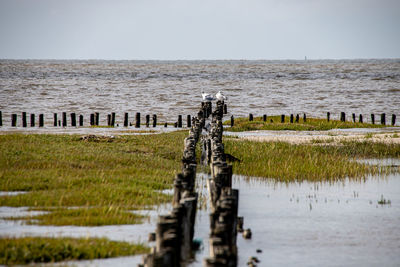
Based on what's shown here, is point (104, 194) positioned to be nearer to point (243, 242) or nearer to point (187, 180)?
point (187, 180)

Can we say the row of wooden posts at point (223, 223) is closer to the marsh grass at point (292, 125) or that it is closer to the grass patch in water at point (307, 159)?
the grass patch in water at point (307, 159)

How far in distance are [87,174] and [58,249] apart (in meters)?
6.17

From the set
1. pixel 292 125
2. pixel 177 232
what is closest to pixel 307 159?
pixel 177 232

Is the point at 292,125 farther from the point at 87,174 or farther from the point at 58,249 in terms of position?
the point at 58,249

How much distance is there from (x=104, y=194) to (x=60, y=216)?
1869 millimetres

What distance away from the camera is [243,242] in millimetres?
9008

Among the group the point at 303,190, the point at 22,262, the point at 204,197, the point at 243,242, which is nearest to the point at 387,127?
the point at 303,190

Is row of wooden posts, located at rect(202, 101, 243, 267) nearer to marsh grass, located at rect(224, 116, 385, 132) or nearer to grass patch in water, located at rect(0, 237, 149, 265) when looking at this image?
grass patch in water, located at rect(0, 237, 149, 265)

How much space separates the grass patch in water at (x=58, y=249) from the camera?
7.30m

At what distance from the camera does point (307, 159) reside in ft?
58.7

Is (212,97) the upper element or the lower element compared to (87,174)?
upper

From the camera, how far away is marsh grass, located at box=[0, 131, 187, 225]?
417 inches

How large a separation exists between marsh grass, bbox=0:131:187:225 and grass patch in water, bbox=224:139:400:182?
216 cm

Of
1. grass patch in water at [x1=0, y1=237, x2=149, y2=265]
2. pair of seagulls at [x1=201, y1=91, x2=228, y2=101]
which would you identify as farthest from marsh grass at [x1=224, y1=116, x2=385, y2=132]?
grass patch in water at [x1=0, y1=237, x2=149, y2=265]
